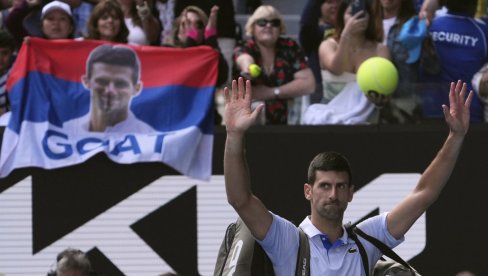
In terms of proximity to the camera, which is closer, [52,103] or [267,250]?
[267,250]

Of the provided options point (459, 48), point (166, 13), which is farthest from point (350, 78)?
point (166, 13)

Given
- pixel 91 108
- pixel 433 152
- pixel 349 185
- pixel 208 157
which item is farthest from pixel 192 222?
pixel 349 185

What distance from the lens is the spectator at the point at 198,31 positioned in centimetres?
1033

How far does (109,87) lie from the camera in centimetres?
1023

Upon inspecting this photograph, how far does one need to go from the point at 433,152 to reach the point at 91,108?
2.62m

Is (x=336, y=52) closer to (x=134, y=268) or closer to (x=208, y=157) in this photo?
(x=208, y=157)

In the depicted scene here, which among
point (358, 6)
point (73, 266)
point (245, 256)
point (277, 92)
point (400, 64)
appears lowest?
point (73, 266)

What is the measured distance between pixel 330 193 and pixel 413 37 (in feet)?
13.4

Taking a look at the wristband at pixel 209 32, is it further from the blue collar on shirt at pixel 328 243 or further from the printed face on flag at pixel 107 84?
the blue collar on shirt at pixel 328 243

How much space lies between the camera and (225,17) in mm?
11617

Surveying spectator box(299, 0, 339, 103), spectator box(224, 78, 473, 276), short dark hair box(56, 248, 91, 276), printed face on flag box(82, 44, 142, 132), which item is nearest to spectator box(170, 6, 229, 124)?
printed face on flag box(82, 44, 142, 132)

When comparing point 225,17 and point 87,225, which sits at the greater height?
point 225,17

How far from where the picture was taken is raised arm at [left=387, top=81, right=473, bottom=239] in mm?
6742

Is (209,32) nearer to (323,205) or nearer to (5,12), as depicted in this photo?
(5,12)
